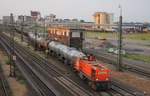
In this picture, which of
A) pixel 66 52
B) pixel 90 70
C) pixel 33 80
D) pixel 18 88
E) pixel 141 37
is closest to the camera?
pixel 90 70

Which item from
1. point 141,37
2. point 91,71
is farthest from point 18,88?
point 141,37

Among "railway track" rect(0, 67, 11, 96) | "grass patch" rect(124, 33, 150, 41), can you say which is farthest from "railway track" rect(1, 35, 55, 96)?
"grass patch" rect(124, 33, 150, 41)

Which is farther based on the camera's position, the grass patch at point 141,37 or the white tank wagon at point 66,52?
the grass patch at point 141,37

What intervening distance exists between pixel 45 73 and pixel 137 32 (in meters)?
105

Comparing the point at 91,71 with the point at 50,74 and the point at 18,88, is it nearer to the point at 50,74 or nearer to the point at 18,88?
the point at 18,88

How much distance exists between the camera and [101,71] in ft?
94.4

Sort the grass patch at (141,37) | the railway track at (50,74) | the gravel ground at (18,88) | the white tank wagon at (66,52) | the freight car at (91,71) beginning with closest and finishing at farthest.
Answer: the freight car at (91,71), the gravel ground at (18,88), the railway track at (50,74), the white tank wagon at (66,52), the grass patch at (141,37)

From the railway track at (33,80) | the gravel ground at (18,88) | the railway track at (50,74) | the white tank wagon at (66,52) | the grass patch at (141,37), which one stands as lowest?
the gravel ground at (18,88)

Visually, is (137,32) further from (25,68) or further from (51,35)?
(25,68)

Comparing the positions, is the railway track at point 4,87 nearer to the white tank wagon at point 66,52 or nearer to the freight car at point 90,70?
the freight car at point 90,70

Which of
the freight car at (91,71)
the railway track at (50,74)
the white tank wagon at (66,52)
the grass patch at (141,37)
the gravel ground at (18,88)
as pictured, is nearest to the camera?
the freight car at (91,71)

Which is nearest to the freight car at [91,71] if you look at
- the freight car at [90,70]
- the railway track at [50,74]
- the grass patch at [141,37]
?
the freight car at [90,70]

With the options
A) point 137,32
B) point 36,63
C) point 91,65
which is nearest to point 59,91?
point 91,65

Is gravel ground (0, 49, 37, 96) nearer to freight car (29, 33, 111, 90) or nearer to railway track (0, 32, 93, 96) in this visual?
railway track (0, 32, 93, 96)
